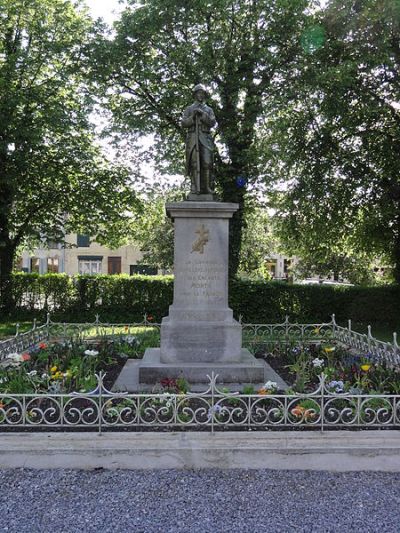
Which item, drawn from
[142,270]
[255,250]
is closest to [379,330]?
[255,250]

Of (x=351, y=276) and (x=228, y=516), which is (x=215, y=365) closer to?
(x=228, y=516)

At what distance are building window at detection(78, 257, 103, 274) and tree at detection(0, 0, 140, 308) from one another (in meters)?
33.1

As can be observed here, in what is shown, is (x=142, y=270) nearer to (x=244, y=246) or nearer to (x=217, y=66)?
(x=244, y=246)

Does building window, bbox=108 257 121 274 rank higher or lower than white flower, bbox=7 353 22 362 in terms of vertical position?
higher

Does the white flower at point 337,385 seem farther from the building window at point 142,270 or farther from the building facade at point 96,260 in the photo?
the building facade at point 96,260

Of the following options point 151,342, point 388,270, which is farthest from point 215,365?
point 388,270

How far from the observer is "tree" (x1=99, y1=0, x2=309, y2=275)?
1645 centimetres

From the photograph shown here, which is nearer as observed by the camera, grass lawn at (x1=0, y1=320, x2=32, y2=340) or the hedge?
grass lawn at (x1=0, y1=320, x2=32, y2=340)

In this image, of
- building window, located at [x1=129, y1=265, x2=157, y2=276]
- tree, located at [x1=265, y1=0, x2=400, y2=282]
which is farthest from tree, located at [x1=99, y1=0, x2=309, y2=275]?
building window, located at [x1=129, y1=265, x2=157, y2=276]

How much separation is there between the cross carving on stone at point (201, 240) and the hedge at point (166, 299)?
1080 centimetres

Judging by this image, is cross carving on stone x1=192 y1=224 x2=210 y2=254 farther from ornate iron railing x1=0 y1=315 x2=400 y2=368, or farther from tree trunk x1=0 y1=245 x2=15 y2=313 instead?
tree trunk x1=0 y1=245 x2=15 y2=313

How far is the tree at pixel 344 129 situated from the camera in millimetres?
15492

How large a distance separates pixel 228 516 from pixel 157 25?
16.3 m

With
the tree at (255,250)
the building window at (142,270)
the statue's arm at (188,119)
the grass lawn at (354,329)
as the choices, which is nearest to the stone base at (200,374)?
the statue's arm at (188,119)
